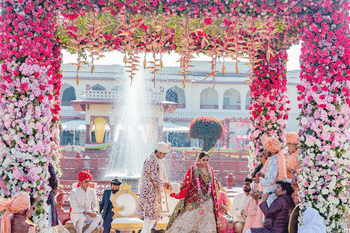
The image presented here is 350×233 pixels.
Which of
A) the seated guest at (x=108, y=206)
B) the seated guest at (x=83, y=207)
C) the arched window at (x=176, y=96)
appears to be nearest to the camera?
the seated guest at (x=83, y=207)

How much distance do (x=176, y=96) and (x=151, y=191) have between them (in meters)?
28.7

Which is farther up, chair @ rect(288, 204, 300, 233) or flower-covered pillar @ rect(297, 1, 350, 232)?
flower-covered pillar @ rect(297, 1, 350, 232)

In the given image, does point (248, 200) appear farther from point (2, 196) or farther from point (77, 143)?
point (77, 143)

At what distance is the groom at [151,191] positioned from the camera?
19.9 feet

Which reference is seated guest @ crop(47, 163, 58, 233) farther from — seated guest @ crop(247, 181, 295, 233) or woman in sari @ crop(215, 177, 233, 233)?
seated guest @ crop(247, 181, 295, 233)

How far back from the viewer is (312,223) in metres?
4.52

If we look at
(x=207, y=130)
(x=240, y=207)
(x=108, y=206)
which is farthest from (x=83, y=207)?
(x=207, y=130)

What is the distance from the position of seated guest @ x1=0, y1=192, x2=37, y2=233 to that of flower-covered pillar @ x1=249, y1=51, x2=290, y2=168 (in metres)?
4.21

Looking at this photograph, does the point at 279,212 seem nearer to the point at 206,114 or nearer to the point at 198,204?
the point at 198,204

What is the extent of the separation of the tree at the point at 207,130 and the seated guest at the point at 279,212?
50.9ft

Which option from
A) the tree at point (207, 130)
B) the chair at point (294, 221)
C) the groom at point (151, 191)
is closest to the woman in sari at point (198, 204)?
the groom at point (151, 191)

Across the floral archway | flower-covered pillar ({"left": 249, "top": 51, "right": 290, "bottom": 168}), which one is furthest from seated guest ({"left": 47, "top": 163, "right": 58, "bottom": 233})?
flower-covered pillar ({"left": 249, "top": 51, "right": 290, "bottom": 168})

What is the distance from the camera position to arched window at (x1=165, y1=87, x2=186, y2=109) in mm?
34062

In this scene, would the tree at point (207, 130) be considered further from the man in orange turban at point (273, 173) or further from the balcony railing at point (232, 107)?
the balcony railing at point (232, 107)
